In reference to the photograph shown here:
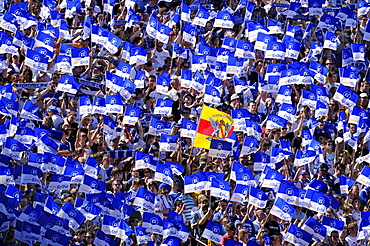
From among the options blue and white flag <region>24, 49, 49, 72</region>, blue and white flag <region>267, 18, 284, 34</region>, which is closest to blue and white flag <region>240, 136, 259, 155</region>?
blue and white flag <region>267, 18, 284, 34</region>

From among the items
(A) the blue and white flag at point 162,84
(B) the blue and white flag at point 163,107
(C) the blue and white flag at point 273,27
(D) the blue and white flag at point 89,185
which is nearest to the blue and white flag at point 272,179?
(B) the blue and white flag at point 163,107

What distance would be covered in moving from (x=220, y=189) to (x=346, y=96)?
13.2 feet

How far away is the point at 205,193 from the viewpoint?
74.5ft

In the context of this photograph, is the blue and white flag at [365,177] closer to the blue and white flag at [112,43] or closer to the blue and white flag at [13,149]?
the blue and white flag at [112,43]

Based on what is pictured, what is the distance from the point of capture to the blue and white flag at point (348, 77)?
82.5ft

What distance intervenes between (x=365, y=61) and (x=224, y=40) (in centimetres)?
322

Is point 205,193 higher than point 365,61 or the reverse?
the reverse

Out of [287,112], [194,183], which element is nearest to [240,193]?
[194,183]

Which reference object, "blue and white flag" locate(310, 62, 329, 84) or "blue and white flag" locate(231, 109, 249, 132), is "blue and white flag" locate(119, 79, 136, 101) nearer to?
"blue and white flag" locate(231, 109, 249, 132)

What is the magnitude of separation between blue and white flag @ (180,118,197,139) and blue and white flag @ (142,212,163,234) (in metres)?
2.63

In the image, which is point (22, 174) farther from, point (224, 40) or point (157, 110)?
point (224, 40)

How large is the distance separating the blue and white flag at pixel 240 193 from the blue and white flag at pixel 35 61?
5.03 metres

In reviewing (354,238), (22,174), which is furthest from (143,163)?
(354,238)

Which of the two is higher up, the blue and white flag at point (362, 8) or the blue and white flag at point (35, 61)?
the blue and white flag at point (362, 8)
